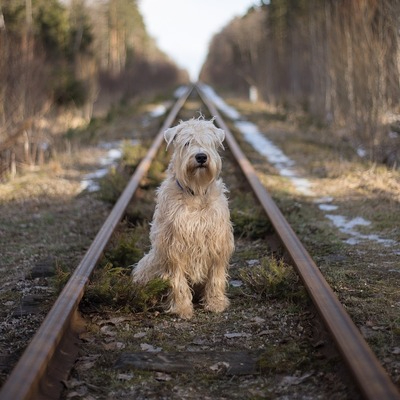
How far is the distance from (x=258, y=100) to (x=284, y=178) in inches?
934

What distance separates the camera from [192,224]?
15.2ft

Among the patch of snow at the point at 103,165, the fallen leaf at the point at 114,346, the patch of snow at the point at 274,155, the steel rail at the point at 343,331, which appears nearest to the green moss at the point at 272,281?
the steel rail at the point at 343,331

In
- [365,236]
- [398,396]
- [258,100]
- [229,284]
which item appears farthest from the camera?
[258,100]

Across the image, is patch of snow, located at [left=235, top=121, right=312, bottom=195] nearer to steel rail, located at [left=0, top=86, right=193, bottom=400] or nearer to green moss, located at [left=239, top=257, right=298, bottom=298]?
green moss, located at [left=239, top=257, right=298, bottom=298]

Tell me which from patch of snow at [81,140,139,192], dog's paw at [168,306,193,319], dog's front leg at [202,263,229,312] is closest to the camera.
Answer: dog's paw at [168,306,193,319]

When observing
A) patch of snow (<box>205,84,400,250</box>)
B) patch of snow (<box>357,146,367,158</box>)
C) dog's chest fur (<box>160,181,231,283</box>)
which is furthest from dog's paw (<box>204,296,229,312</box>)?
patch of snow (<box>357,146,367,158</box>)

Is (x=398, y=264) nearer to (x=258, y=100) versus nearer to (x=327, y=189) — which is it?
(x=327, y=189)

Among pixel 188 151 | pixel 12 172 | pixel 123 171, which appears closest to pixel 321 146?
pixel 123 171

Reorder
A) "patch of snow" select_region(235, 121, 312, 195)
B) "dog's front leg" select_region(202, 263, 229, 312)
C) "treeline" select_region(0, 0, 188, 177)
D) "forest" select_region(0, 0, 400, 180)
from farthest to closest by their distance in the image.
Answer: "treeline" select_region(0, 0, 188, 177) → "forest" select_region(0, 0, 400, 180) → "patch of snow" select_region(235, 121, 312, 195) → "dog's front leg" select_region(202, 263, 229, 312)

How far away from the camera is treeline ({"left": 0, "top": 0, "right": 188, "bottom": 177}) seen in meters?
12.2

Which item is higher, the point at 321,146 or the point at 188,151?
the point at 188,151

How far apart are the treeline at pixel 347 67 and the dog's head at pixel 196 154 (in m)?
6.33

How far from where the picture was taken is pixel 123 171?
10.5 meters

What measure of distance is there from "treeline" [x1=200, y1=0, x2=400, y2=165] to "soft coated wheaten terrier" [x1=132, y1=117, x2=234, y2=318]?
6.32 m
